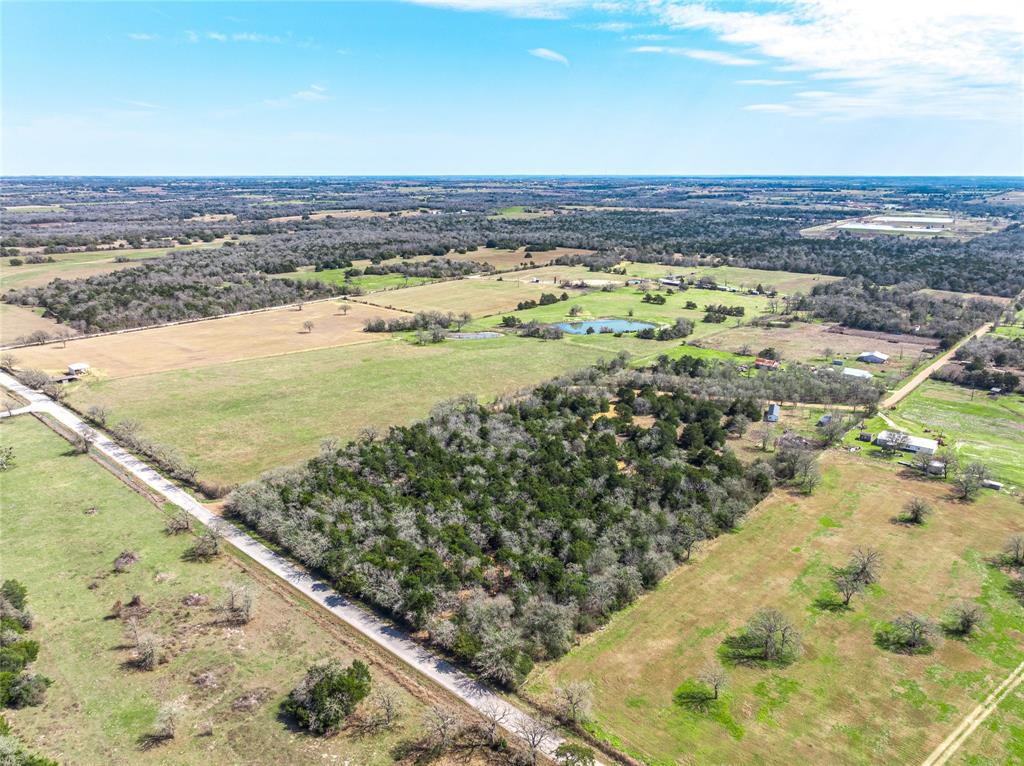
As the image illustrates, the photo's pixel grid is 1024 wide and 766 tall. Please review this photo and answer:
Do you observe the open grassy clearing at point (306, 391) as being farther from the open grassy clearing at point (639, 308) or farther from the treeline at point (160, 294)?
the treeline at point (160, 294)

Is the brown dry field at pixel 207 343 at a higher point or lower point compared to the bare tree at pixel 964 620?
higher

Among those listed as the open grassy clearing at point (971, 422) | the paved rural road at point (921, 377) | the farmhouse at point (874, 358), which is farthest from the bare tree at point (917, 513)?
the farmhouse at point (874, 358)

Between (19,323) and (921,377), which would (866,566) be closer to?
(921,377)

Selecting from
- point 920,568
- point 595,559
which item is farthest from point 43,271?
point 920,568

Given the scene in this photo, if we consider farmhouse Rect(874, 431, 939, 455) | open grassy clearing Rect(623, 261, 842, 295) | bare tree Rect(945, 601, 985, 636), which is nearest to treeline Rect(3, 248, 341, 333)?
open grassy clearing Rect(623, 261, 842, 295)

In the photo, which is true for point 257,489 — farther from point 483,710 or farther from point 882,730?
point 882,730

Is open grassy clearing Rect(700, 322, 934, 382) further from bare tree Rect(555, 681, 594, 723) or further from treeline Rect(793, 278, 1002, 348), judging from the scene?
bare tree Rect(555, 681, 594, 723)
